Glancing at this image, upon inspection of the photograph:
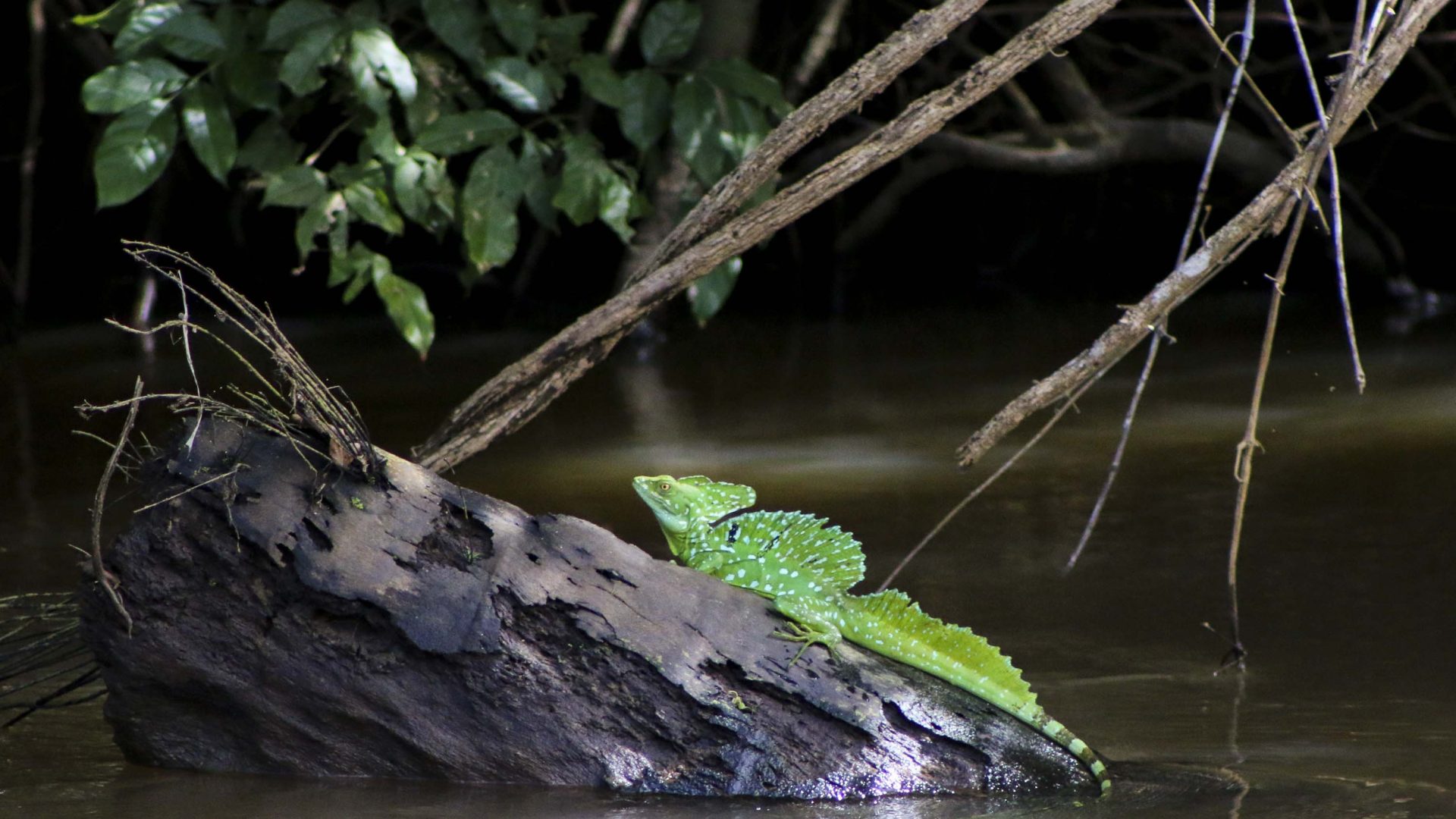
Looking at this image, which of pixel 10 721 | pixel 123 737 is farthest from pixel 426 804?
pixel 10 721

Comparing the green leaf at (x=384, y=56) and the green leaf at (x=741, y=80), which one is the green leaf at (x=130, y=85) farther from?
the green leaf at (x=741, y=80)

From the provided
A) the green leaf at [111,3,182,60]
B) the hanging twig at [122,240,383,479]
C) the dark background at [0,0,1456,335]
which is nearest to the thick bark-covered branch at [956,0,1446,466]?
the hanging twig at [122,240,383,479]

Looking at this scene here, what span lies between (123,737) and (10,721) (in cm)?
37

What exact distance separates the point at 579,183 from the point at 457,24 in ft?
2.20

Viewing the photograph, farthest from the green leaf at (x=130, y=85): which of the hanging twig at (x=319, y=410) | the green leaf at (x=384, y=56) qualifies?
the hanging twig at (x=319, y=410)

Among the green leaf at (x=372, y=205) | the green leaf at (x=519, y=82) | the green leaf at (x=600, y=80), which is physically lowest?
the green leaf at (x=372, y=205)

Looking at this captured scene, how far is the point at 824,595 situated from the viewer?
8.26 feet

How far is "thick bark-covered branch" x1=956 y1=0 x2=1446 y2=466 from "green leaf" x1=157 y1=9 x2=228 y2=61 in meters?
2.79

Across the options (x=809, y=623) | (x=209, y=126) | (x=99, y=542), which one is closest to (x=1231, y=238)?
(x=809, y=623)

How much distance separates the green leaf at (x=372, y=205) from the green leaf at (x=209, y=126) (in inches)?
13.3

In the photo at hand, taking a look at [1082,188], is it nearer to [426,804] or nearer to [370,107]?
[370,107]

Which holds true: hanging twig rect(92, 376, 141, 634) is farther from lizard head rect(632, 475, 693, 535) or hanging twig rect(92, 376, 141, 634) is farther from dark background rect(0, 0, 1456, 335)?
dark background rect(0, 0, 1456, 335)

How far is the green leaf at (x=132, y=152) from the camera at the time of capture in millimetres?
4172

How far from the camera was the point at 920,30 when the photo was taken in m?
2.79
